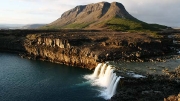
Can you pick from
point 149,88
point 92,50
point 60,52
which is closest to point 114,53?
point 92,50

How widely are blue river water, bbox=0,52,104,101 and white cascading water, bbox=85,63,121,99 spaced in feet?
8.91

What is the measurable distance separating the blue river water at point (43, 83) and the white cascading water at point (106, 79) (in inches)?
107

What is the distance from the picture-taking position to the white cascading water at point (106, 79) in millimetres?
63281

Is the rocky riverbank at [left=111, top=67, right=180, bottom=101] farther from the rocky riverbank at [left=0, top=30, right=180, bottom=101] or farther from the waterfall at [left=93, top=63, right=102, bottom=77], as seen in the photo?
the waterfall at [left=93, top=63, right=102, bottom=77]

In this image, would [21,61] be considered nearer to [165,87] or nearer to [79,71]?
[79,71]

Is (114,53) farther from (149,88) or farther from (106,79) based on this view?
(149,88)

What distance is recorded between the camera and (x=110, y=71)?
74500mm

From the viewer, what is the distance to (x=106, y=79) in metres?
73.9

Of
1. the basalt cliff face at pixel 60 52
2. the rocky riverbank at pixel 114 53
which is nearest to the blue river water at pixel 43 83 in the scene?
the basalt cliff face at pixel 60 52

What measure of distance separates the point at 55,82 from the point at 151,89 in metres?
32.4

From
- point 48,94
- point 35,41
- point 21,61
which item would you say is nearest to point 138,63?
point 48,94

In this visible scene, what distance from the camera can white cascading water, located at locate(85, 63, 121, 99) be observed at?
208 ft

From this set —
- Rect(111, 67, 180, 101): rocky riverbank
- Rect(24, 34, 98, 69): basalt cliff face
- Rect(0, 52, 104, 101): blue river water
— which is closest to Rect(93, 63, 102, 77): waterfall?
Rect(0, 52, 104, 101): blue river water

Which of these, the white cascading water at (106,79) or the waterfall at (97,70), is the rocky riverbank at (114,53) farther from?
the waterfall at (97,70)
